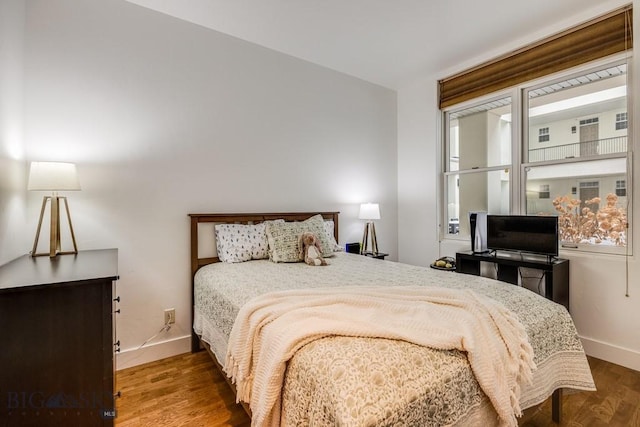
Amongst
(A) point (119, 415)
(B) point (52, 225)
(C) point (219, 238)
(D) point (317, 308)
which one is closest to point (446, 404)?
(D) point (317, 308)

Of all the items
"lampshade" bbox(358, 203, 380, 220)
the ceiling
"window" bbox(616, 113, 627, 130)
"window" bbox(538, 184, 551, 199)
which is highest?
the ceiling

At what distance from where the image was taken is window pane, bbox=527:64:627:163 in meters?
2.55

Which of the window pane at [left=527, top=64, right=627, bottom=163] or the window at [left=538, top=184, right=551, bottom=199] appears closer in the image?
the window pane at [left=527, top=64, right=627, bottom=163]

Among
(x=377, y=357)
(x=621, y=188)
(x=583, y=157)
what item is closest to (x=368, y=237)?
(x=583, y=157)

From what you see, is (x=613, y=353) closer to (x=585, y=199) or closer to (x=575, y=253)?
(x=575, y=253)

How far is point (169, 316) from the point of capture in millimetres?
2541

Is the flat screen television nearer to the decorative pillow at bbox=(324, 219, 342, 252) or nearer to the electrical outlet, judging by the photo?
the decorative pillow at bbox=(324, 219, 342, 252)

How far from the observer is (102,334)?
1.33 m

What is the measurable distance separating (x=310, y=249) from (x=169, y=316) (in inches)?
50.3

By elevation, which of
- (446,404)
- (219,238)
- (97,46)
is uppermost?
(97,46)

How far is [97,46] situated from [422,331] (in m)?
2.84

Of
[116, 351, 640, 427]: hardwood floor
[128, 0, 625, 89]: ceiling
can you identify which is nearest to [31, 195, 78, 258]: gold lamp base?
[116, 351, 640, 427]: hardwood floor

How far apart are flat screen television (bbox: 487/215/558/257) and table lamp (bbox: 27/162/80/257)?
3.43m

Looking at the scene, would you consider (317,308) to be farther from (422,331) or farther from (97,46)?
(97,46)
